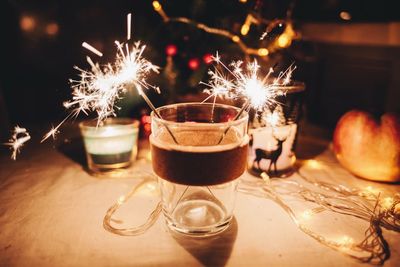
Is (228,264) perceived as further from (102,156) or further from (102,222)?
(102,156)

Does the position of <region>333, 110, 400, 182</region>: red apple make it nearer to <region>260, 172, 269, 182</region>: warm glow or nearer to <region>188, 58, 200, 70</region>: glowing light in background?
<region>260, 172, 269, 182</region>: warm glow

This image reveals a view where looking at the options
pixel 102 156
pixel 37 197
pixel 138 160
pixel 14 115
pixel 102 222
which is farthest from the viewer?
pixel 14 115

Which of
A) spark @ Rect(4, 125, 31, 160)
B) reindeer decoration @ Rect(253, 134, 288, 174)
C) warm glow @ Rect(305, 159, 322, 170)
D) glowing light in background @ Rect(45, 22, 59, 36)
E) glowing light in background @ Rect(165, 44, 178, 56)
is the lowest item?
spark @ Rect(4, 125, 31, 160)

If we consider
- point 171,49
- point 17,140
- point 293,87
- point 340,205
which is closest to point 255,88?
point 293,87

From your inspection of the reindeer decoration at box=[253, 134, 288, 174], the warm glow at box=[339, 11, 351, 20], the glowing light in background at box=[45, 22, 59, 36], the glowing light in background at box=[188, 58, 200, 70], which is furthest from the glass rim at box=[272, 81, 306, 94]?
the glowing light in background at box=[45, 22, 59, 36]

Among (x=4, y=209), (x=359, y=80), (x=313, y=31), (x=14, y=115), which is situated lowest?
(x=4, y=209)

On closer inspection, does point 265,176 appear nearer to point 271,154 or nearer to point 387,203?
point 271,154

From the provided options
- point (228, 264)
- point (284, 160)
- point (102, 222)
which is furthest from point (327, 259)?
point (102, 222)
